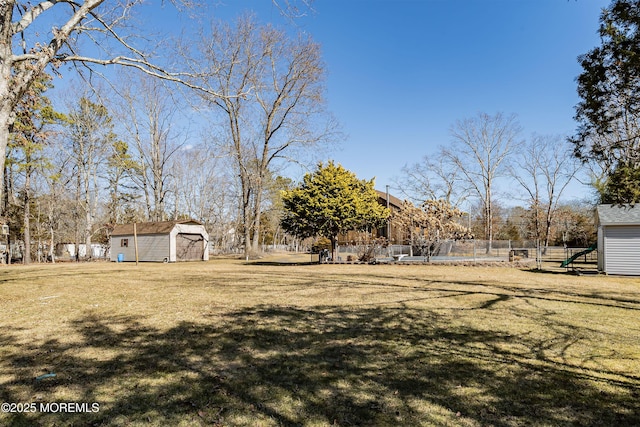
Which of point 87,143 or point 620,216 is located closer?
point 620,216

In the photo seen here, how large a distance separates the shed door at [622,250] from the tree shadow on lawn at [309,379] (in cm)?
1418

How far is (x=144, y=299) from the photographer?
8.50 metres

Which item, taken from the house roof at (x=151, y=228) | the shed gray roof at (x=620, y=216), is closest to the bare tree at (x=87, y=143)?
the house roof at (x=151, y=228)

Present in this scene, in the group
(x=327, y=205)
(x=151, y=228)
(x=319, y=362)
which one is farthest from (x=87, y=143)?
(x=319, y=362)

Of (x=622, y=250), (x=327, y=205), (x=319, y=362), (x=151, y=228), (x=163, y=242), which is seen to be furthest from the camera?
(x=151, y=228)

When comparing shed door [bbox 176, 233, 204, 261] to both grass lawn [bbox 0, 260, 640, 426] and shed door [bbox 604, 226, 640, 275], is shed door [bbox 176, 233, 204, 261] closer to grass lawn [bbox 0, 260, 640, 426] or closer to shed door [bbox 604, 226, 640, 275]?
grass lawn [bbox 0, 260, 640, 426]

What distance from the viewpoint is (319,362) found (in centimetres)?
430

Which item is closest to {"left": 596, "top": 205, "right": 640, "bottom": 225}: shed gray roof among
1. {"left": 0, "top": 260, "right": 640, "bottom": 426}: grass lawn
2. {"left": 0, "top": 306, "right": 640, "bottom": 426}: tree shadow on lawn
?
{"left": 0, "top": 260, "right": 640, "bottom": 426}: grass lawn

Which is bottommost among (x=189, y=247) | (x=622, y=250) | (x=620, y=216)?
(x=189, y=247)

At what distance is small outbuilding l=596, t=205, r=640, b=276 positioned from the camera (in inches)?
605

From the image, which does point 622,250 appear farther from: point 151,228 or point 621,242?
point 151,228

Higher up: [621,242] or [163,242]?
[621,242]

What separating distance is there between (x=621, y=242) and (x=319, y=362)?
708 inches

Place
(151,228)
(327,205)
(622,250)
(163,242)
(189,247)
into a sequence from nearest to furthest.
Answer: (622,250) → (327,205) → (163,242) → (151,228) → (189,247)
